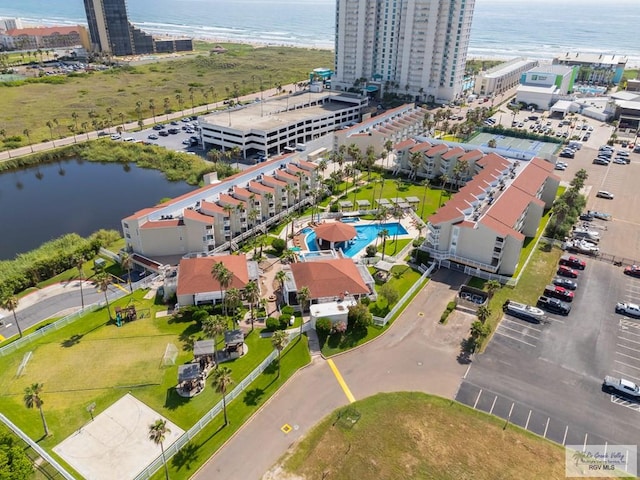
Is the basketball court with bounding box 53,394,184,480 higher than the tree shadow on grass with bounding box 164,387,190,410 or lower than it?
lower

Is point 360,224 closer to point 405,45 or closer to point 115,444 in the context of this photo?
point 115,444

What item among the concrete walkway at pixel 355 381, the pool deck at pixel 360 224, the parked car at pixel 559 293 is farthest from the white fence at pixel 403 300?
the parked car at pixel 559 293

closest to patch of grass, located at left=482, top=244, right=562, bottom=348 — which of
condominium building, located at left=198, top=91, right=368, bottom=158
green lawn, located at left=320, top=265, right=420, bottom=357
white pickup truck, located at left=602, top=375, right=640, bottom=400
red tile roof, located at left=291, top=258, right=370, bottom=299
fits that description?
green lawn, located at left=320, top=265, right=420, bottom=357

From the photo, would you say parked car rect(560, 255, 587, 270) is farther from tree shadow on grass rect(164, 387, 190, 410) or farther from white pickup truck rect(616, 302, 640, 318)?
tree shadow on grass rect(164, 387, 190, 410)

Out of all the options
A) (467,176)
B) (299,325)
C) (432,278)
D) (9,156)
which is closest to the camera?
(299,325)

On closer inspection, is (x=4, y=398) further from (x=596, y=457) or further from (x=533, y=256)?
(x=533, y=256)

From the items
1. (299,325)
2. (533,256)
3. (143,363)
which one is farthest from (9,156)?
(533,256)
